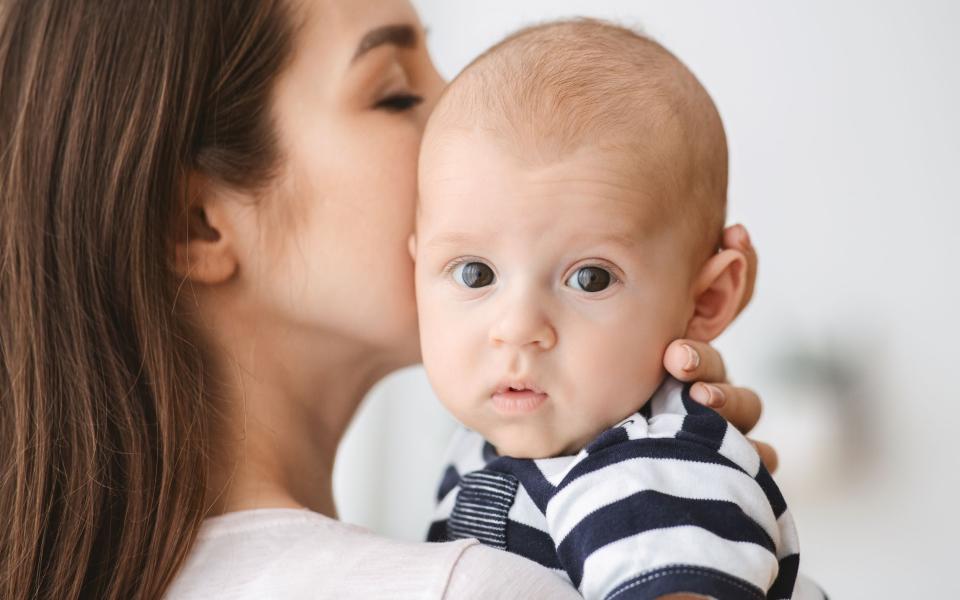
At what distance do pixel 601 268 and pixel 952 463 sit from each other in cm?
145

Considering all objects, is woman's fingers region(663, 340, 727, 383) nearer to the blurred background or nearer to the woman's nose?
the woman's nose

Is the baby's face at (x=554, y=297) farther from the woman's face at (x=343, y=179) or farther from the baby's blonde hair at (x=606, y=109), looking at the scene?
the woman's face at (x=343, y=179)

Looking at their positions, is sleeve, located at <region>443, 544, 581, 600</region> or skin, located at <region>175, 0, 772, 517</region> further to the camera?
skin, located at <region>175, 0, 772, 517</region>

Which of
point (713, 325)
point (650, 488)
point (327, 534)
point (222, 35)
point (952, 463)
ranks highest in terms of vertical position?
point (222, 35)

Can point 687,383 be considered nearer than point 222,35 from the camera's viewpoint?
Yes

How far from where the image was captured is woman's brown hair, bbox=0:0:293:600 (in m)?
1.17

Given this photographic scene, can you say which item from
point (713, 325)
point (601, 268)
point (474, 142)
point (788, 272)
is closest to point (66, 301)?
point (474, 142)

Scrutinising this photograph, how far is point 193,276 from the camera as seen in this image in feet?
4.27

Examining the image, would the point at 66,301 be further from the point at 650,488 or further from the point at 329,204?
the point at 650,488

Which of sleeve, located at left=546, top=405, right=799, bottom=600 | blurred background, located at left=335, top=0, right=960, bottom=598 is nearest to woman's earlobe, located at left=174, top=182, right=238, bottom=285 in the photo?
sleeve, located at left=546, top=405, right=799, bottom=600

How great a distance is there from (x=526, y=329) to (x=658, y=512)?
0.23 m

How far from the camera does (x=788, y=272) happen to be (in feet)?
7.65

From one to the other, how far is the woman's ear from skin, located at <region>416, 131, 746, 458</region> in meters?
0.35

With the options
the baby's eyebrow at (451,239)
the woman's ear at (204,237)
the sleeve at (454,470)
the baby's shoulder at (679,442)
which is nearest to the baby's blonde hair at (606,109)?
the baby's eyebrow at (451,239)
